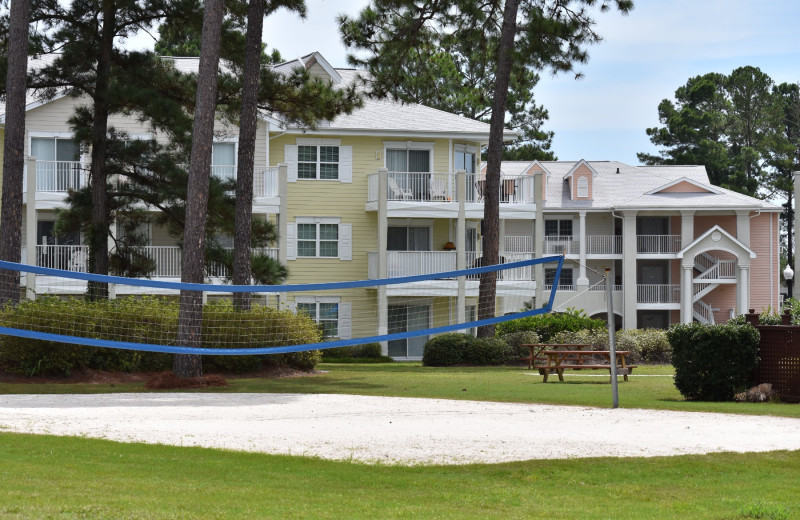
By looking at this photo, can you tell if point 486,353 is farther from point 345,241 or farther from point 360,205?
point 360,205

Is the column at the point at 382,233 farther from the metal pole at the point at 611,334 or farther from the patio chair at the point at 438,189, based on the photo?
the metal pole at the point at 611,334

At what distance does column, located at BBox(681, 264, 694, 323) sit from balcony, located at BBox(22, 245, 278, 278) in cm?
2345

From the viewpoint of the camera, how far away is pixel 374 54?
34000mm

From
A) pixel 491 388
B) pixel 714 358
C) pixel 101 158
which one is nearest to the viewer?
pixel 714 358

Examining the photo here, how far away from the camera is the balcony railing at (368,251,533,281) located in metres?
41.2

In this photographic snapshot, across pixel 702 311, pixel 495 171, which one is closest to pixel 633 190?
pixel 702 311

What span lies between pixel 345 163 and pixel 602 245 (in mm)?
18486

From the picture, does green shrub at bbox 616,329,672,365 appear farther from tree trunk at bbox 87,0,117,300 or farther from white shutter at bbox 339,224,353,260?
tree trunk at bbox 87,0,117,300

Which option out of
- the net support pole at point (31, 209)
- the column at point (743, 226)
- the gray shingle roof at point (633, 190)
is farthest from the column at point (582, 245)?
the net support pole at point (31, 209)

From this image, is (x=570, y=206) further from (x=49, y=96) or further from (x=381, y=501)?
(x=381, y=501)

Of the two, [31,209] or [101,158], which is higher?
[101,158]

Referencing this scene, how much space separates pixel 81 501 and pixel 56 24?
2196 centimetres

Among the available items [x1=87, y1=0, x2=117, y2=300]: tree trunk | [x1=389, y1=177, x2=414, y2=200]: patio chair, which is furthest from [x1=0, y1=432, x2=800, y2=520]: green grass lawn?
[x1=389, y1=177, x2=414, y2=200]: patio chair

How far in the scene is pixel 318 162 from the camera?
42594mm
